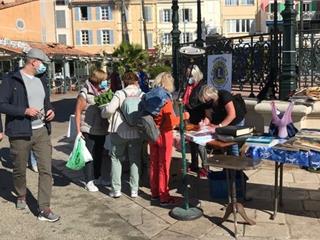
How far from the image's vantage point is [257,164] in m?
4.82

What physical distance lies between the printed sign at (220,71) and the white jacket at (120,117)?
2559 millimetres

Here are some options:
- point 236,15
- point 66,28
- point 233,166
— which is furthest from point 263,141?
point 66,28

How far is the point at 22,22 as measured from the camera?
4441cm

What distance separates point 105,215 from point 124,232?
62 centimetres

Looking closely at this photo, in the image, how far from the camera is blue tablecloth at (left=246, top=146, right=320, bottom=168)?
4719 mm

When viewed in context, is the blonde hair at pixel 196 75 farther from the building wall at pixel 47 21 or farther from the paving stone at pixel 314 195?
the building wall at pixel 47 21

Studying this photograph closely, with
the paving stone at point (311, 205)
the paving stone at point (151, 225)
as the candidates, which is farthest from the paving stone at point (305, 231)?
the paving stone at point (151, 225)

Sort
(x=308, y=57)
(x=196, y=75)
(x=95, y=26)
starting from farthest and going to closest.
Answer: (x=95, y=26), (x=308, y=57), (x=196, y=75)

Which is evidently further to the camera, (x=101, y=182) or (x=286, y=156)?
(x=101, y=182)

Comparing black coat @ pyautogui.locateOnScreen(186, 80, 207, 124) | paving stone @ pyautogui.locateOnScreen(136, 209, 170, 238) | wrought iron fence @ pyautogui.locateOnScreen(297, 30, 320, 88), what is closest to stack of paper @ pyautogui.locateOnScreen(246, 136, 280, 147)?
paving stone @ pyautogui.locateOnScreen(136, 209, 170, 238)

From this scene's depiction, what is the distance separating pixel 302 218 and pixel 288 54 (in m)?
2.89

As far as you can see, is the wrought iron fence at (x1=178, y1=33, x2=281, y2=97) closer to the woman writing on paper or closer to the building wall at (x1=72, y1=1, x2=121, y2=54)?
the woman writing on paper

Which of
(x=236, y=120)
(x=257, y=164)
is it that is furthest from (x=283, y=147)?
(x=236, y=120)

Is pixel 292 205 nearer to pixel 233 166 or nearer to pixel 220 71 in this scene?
pixel 233 166
